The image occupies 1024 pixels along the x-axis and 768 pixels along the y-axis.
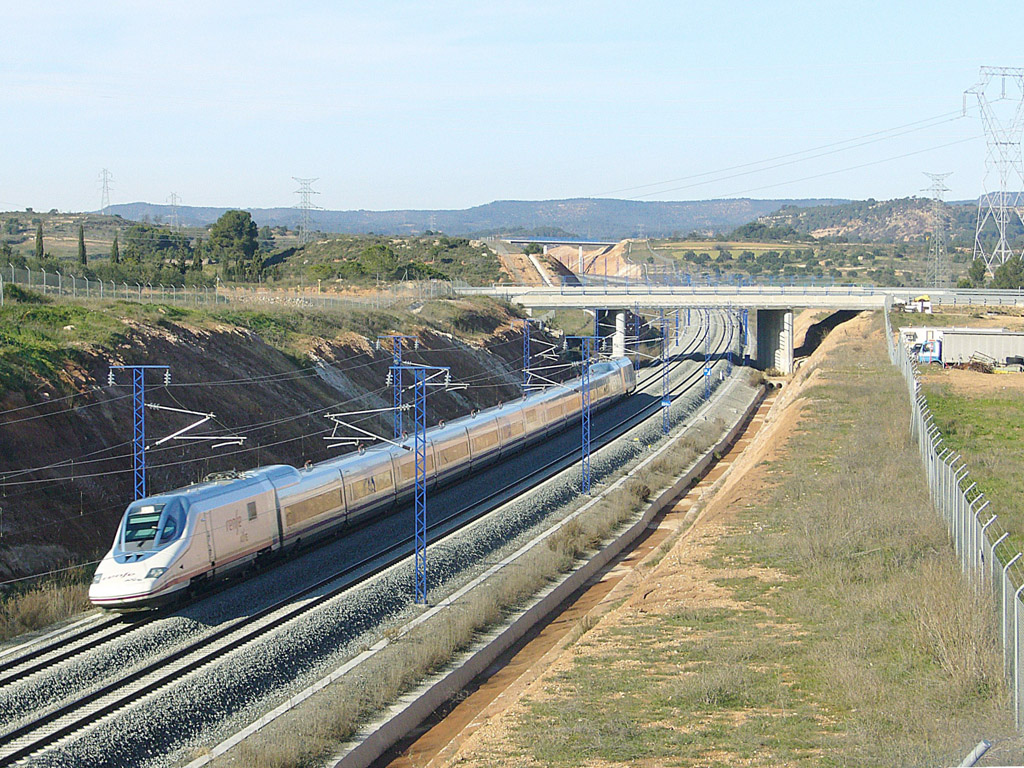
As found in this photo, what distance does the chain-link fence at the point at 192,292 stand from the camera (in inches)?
1770

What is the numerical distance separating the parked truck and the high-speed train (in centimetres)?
3372

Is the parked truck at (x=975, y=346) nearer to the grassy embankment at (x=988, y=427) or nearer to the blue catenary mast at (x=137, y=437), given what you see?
the grassy embankment at (x=988, y=427)

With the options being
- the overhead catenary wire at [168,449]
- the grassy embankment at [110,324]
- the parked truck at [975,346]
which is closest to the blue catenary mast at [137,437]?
the overhead catenary wire at [168,449]

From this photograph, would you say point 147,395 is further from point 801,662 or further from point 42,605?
point 801,662

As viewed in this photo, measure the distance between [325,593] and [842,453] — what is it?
18.1 meters

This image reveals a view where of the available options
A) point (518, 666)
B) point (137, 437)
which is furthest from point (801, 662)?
point (137, 437)

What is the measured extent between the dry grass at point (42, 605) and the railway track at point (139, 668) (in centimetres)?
126

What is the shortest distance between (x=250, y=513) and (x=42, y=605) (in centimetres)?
498

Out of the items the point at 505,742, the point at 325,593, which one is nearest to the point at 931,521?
the point at 505,742

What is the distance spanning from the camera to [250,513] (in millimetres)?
25938

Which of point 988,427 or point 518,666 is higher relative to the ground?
point 988,427

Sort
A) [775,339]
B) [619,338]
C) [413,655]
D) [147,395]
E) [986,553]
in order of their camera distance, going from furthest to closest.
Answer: [775,339] → [619,338] → [147,395] → [413,655] → [986,553]

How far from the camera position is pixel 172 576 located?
22.7m

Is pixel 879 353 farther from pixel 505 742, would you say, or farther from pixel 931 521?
pixel 505 742
